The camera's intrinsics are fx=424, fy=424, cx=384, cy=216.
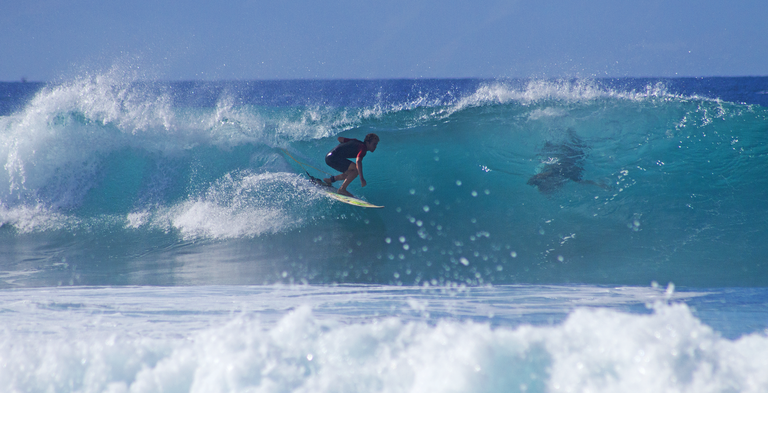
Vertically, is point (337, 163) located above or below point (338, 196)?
above

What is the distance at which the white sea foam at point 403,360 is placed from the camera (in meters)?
2.12

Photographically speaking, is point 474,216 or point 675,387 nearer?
point 675,387

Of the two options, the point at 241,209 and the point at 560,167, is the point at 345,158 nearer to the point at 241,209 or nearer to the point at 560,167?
the point at 241,209

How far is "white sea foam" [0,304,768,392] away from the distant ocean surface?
0.01 m

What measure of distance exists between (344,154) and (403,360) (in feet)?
9.82

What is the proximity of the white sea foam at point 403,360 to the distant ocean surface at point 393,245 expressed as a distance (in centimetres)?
1

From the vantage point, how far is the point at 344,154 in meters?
4.81

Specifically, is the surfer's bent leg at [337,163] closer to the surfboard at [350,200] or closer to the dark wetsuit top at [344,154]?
the dark wetsuit top at [344,154]

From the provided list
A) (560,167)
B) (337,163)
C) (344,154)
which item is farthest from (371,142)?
(560,167)

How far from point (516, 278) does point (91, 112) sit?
20.8 ft

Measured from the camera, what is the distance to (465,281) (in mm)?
3980
